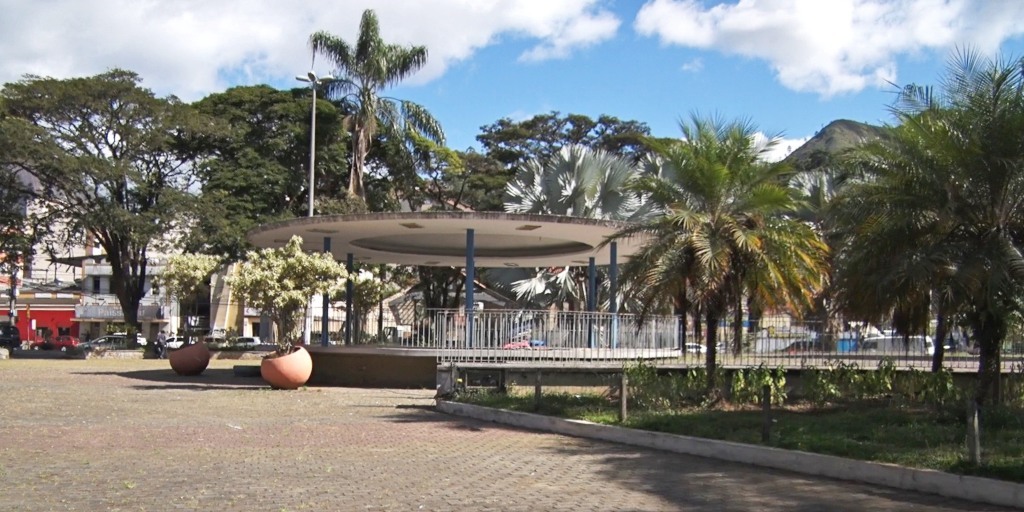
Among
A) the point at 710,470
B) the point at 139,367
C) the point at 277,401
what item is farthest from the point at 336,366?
the point at 710,470

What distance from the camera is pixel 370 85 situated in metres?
40.5

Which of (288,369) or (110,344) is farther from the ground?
(288,369)

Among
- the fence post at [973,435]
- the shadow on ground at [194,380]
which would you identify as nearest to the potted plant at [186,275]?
the shadow on ground at [194,380]

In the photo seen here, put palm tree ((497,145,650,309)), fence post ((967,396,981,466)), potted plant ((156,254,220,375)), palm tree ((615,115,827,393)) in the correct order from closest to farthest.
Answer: fence post ((967,396,981,466)) → palm tree ((615,115,827,393)) → potted plant ((156,254,220,375)) → palm tree ((497,145,650,309))

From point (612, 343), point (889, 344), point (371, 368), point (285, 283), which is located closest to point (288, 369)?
point (285, 283)

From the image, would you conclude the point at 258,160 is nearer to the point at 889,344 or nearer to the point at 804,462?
the point at 889,344

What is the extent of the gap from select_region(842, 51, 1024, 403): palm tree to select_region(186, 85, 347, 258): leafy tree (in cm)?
2966

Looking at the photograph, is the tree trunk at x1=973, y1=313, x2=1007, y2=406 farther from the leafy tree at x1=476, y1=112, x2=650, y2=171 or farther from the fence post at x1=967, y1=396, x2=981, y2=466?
the leafy tree at x1=476, y1=112, x2=650, y2=171

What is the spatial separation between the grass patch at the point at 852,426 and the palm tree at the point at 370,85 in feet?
84.2

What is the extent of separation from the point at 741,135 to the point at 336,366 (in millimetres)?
12200

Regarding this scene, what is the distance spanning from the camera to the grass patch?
33.1 ft

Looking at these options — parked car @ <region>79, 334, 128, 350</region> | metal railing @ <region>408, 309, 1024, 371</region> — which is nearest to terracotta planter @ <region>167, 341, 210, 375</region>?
metal railing @ <region>408, 309, 1024, 371</region>

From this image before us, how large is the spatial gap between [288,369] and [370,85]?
21891 mm

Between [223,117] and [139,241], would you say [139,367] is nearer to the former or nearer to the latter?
[139,241]
